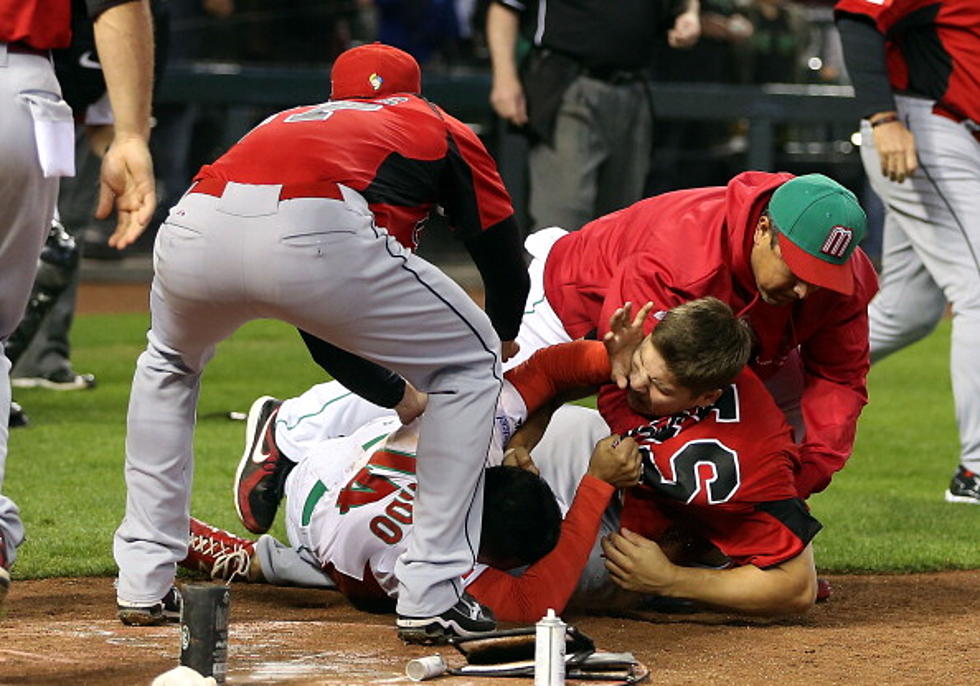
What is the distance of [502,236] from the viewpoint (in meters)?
4.34

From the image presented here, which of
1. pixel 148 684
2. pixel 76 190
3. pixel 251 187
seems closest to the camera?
pixel 148 684

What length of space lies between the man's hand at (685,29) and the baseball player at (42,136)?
17.0 feet

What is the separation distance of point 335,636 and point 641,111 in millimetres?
5125

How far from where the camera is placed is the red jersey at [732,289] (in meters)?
4.91

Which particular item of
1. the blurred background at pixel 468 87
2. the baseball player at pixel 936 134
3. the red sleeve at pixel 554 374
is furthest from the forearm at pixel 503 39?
the blurred background at pixel 468 87

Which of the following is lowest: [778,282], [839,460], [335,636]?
[335,636]

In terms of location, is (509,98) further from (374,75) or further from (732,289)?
(374,75)

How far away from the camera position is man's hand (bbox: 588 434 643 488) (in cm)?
474

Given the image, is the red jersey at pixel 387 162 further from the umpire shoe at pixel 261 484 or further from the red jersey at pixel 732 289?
the umpire shoe at pixel 261 484

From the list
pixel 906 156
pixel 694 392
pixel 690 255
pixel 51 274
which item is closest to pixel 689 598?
pixel 694 392

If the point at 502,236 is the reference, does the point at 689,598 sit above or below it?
below

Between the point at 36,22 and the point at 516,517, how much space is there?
168 cm

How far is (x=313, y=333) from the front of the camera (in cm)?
428

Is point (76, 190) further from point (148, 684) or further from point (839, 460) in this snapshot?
point (148, 684)
